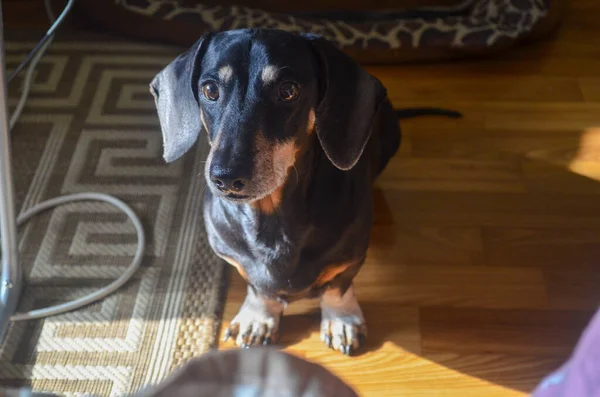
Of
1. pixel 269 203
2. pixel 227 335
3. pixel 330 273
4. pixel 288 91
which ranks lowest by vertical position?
pixel 227 335

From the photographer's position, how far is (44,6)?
2.46 m

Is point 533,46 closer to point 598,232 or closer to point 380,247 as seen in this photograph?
point 598,232

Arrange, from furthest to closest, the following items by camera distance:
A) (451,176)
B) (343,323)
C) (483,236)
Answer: (451,176)
(483,236)
(343,323)

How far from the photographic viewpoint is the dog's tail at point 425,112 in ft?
6.73

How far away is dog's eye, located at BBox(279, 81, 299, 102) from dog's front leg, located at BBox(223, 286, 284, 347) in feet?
1.82

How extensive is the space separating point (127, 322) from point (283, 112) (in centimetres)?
76

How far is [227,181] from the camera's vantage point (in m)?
1.10

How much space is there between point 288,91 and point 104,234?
2.88 ft

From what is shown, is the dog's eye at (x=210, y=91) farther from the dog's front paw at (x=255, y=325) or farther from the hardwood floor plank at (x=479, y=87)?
the hardwood floor plank at (x=479, y=87)

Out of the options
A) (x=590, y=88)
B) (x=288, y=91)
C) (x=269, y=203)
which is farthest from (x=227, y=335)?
(x=590, y=88)

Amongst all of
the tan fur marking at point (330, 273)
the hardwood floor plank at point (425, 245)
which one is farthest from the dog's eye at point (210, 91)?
the hardwood floor plank at point (425, 245)

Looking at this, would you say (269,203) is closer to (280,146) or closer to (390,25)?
(280,146)

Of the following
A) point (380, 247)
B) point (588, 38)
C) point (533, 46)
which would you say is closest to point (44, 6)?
point (380, 247)

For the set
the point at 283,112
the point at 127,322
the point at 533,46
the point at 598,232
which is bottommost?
the point at 127,322
